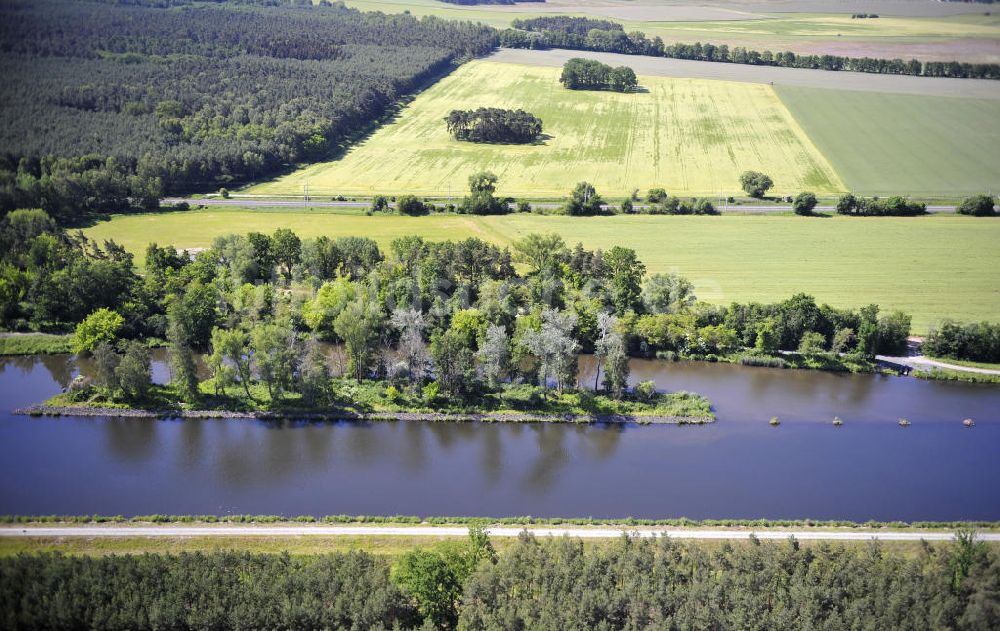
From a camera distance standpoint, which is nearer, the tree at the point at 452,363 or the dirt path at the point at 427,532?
the dirt path at the point at 427,532

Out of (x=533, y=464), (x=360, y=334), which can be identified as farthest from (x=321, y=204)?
(x=533, y=464)

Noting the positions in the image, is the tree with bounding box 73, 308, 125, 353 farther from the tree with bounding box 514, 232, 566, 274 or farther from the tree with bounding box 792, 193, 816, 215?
the tree with bounding box 792, 193, 816, 215

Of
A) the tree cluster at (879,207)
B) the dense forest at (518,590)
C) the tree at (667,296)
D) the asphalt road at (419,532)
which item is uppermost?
the tree cluster at (879,207)

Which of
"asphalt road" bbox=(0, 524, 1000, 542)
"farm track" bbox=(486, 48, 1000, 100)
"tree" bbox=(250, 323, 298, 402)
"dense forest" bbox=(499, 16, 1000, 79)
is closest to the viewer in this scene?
"asphalt road" bbox=(0, 524, 1000, 542)

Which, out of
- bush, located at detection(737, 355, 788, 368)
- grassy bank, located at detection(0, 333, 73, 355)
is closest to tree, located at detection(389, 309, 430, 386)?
bush, located at detection(737, 355, 788, 368)

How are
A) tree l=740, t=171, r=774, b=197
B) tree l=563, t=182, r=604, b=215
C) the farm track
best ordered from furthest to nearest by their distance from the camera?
the farm track
tree l=740, t=171, r=774, b=197
tree l=563, t=182, r=604, b=215

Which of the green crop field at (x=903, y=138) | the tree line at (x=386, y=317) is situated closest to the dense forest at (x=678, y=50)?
the green crop field at (x=903, y=138)

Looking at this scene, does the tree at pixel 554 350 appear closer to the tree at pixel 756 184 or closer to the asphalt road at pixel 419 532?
the asphalt road at pixel 419 532

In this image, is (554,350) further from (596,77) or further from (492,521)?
(596,77)
